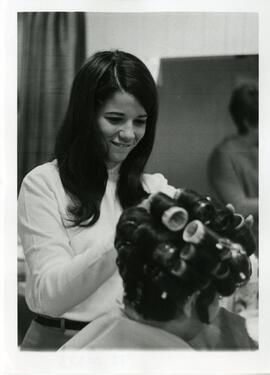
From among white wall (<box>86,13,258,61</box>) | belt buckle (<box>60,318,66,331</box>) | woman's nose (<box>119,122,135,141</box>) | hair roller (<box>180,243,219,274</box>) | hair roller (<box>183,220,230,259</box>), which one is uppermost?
white wall (<box>86,13,258,61</box>)

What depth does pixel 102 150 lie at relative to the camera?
0.53 meters

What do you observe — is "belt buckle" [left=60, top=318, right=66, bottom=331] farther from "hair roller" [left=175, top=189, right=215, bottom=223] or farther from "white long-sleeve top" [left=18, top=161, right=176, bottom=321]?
"hair roller" [left=175, top=189, right=215, bottom=223]

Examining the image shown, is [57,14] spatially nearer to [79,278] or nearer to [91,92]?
[91,92]

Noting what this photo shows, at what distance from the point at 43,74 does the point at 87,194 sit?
15cm

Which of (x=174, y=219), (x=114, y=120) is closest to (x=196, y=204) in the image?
(x=174, y=219)

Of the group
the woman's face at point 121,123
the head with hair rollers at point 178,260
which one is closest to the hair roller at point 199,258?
the head with hair rollers at point 178,260

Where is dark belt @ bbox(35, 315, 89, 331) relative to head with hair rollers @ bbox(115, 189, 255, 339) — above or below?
below

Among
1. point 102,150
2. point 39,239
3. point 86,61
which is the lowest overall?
point 39,239

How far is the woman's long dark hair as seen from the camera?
523 millimetres

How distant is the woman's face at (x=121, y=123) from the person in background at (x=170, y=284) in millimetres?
69

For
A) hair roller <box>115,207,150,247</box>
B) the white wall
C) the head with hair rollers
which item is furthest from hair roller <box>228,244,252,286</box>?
the white wall

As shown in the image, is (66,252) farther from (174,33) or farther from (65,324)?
(174,33)
